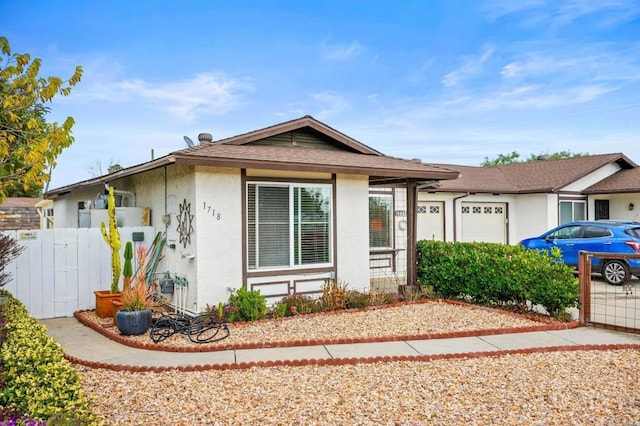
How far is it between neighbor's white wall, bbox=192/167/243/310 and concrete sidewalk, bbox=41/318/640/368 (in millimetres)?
1830

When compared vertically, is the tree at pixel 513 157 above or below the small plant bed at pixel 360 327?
above

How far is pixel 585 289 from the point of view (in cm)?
752

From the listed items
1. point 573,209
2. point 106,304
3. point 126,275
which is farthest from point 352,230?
point 573,209

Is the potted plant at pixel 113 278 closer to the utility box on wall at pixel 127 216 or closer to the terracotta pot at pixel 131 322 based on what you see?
the utility box on wall at pixel 127 216

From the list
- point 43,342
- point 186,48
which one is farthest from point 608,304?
point 186,48

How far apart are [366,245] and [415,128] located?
55.0ft

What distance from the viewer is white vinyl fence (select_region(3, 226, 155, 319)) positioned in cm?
825

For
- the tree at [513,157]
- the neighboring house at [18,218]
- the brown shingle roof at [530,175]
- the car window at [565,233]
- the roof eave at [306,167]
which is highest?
the tree at [513,157]

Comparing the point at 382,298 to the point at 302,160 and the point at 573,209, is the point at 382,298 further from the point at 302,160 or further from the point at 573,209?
the point at 573,209

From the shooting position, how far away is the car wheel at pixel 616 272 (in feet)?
37.5

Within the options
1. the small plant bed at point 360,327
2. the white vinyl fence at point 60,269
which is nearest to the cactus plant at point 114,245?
the white vinyl fence at point 60,269

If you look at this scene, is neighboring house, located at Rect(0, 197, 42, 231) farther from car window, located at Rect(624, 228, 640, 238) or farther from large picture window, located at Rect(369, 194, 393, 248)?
car window, located at Rect(624, 228, 640, 238)

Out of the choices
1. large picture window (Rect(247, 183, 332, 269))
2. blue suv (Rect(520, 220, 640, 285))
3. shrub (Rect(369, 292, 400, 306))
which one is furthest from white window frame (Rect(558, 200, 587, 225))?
large picture window (Rect(247, 183, 332, 269))

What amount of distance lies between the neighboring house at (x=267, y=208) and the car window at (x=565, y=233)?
5.22m
